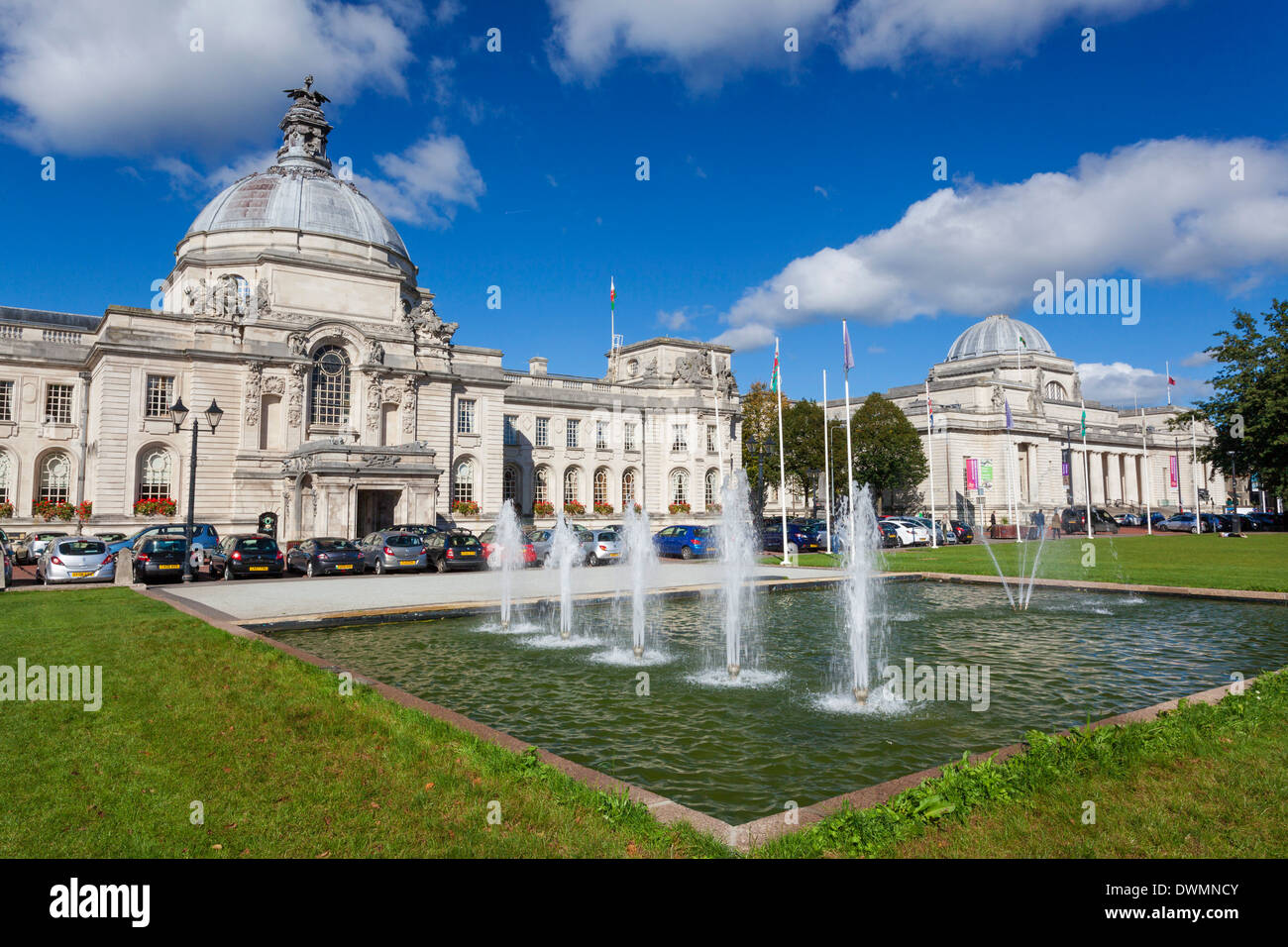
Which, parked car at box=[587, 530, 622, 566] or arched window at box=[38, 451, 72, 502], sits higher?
arched window at box=[38, 451, 72, 502]

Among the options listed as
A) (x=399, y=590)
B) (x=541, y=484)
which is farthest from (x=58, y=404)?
(x=399, y=590)

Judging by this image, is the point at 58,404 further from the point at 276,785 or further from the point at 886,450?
the point at 886,450

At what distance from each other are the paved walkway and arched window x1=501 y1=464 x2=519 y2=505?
30580mm

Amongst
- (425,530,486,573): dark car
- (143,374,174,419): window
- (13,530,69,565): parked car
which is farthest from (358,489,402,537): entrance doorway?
(13,530,69,565): parked car

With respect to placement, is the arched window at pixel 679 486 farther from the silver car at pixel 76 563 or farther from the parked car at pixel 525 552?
the silver car at pixel 76 563

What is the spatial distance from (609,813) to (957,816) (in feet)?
7.87

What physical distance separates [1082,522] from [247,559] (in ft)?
218

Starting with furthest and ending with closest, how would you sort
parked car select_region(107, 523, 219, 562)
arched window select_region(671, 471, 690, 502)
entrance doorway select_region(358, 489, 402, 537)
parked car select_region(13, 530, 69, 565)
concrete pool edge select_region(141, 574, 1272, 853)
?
arched window select_region(671, 471, 690, 502) → entrance doorway select_region(358, 489, 402, 537) → parked car select_region(13, 530, 69, 565) → parked car select_region(107, 523, 219, 562) → concrete pool edge select_region(141, 574, 1272, 853)

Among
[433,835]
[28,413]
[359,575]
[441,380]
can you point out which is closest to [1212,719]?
[433,835]

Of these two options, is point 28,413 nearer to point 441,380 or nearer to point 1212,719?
point 441,380

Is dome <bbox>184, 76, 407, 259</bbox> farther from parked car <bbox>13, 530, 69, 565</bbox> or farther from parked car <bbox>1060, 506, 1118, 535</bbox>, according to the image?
parked car <bbox>1060, 506, 1118, 535</bbox>

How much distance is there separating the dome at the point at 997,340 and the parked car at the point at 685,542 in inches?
2724

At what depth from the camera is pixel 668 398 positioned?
66.5 meters

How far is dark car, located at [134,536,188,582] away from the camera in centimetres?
2616
